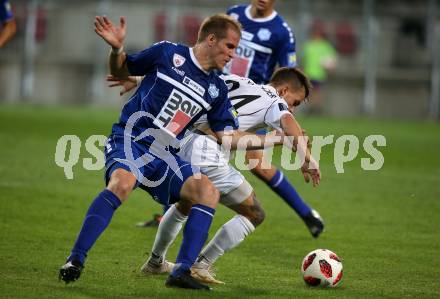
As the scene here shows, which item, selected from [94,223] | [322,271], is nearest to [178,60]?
[94,223]

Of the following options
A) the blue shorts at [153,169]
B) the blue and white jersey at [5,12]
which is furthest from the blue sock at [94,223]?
the blue and white jersey at [5,12]

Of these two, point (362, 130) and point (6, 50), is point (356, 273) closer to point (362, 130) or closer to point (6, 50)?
point (362, 130)

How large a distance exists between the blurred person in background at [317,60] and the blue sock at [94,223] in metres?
19.8

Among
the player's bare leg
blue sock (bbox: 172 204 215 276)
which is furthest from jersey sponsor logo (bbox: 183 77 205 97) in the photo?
the player's bare leg

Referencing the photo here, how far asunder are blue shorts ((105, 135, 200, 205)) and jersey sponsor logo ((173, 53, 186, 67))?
607mm

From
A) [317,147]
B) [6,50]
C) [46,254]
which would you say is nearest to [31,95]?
[6,50]

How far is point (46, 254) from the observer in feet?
24.4

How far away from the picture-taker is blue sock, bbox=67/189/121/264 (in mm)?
6047

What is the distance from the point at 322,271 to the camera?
21.9ft

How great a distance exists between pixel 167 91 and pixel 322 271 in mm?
1650

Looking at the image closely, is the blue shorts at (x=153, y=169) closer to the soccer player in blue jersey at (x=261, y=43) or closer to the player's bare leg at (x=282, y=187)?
the player's bare leg at (x=282, y=187)

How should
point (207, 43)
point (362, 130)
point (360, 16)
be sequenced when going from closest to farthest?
point (207, 43) → point (362, 130) → point (360, 16)

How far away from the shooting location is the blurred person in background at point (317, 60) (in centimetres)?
2580

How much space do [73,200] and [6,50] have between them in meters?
16.9
